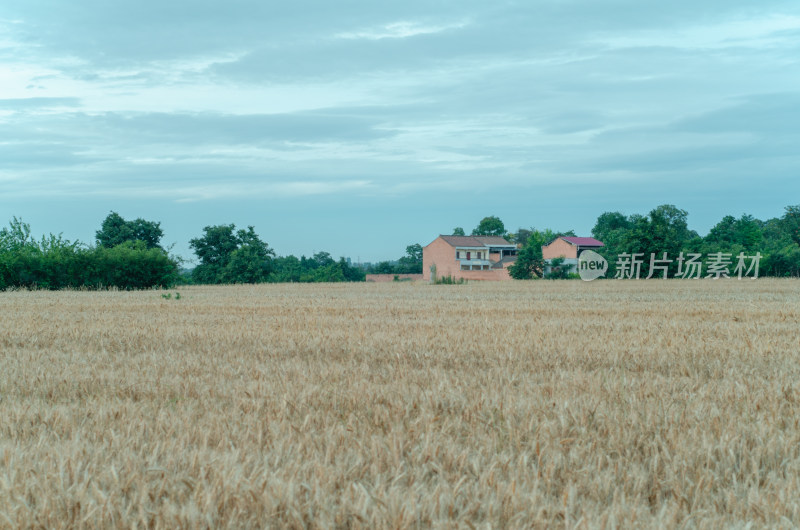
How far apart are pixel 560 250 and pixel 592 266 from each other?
1015 inches

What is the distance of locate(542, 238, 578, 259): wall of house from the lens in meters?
86.4

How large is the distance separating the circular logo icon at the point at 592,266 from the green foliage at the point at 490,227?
47974 mm

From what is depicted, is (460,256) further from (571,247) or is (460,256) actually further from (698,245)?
(698,245)

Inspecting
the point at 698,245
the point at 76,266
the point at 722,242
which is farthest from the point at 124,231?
the point at 722,242

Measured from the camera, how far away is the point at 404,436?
354 cm

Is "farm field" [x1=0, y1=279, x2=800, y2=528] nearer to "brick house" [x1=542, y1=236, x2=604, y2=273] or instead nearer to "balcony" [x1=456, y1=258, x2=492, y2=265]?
"balcony" [x1=456, y1=258, x2=492, y2=265]

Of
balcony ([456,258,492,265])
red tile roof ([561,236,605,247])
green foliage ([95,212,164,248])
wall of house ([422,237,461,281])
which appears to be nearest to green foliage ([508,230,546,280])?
wall of house ([422,237,461,281])

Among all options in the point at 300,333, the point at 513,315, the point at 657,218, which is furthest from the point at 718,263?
the point at 300,333

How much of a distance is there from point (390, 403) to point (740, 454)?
216 cm

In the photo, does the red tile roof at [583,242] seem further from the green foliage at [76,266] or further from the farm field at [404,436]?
the farm field at [404,436]

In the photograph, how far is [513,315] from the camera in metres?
13.7

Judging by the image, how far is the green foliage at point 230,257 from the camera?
176 feet

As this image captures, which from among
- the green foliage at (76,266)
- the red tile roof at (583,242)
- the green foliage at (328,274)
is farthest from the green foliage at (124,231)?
the red tile roof at (583,242)

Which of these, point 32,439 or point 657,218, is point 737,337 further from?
point 657,218
